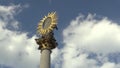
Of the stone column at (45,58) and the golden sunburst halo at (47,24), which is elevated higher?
the golden sunburst halo at (47,24)

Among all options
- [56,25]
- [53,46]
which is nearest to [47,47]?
[53,46]

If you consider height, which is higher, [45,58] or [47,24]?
[47,24]

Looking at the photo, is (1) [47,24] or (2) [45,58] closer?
(2) [45,58]

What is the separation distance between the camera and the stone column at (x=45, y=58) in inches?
1994

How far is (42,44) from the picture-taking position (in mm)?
51750

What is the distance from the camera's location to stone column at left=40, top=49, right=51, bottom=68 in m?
50.7

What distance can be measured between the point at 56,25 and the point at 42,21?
10.4ft

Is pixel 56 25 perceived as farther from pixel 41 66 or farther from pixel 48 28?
pixel 41 66

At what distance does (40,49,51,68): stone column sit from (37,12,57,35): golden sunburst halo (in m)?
3.24

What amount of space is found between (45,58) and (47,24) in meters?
6.43

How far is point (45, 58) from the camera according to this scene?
51000mm

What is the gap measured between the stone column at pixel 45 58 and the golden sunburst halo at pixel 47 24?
324cm

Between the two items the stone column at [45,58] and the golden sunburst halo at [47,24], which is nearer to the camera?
the stone column at [45,58]

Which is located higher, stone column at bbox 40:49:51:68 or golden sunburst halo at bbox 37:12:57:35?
golden sunburst halo at bbox 37:12:57:35
